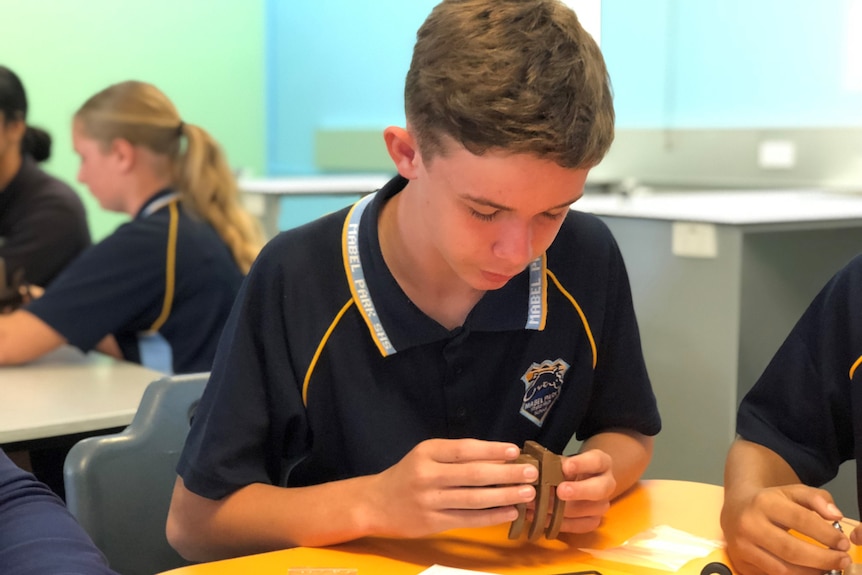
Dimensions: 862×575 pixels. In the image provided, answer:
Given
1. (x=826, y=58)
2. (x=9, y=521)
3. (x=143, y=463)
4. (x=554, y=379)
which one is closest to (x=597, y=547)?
(x=554, y=379)

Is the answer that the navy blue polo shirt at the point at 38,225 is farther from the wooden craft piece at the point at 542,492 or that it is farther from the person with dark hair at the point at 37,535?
the wooden craft piece at the point at 542,492

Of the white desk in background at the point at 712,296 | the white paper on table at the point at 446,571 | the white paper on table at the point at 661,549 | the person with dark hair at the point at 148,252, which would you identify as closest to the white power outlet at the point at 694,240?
the white desk in background at the point at 712,296

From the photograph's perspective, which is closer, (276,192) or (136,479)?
(136,479)

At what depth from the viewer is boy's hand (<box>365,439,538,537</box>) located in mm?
1008

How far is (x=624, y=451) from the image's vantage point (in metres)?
1.32

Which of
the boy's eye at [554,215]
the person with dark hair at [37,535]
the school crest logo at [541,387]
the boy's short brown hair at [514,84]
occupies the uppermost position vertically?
the boy's short brown hair at [514,84]

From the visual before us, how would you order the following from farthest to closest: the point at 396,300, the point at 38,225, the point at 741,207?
the point at 38,225 → the point at 741,207 → the point at 396,300

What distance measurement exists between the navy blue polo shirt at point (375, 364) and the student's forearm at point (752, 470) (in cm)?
Result: 14

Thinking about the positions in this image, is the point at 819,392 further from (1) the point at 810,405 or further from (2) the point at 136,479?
(2) the point at 136,479

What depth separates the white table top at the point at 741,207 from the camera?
245 cm

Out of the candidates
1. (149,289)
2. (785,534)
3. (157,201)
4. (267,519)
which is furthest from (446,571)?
(157,201)

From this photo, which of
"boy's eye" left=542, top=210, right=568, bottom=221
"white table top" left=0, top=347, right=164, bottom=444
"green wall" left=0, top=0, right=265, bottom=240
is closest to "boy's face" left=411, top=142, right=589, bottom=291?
"boy's eye" left=542, top=210, right=568, bottom=221

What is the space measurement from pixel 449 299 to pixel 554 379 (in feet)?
0.58

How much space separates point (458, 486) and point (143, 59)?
16.0 feet
